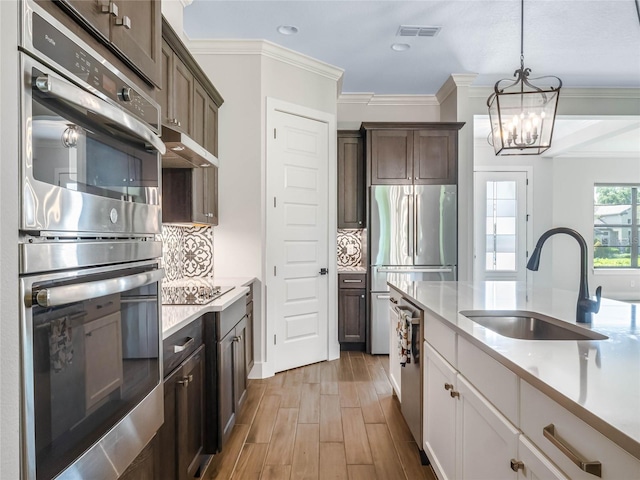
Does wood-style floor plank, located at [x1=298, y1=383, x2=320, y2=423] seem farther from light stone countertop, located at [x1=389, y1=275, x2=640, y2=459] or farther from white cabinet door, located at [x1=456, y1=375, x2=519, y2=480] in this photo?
white cabinet door, located at [x1=456, y1=375, x2=519, y2=480]

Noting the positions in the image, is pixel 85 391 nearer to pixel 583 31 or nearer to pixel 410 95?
pixel 583 31

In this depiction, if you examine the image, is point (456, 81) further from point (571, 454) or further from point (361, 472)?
point (571, 454)

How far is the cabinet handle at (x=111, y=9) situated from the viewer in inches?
41.8

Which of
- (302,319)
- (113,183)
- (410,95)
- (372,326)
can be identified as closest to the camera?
(113,183)

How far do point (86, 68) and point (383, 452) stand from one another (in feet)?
7.76

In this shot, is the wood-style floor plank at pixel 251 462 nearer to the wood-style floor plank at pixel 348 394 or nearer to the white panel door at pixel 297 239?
the wood-style floor plank at pixel 348 394

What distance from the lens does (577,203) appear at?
7.86m

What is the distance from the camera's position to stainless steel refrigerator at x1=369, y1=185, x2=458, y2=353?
4.52 meters

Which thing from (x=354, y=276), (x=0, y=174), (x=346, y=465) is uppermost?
(x=0, y=174)

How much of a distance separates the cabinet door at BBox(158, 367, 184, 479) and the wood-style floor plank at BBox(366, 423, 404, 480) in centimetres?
109

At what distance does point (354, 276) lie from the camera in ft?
15.2

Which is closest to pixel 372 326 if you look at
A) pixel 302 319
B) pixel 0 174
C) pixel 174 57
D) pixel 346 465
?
pixel 302 319

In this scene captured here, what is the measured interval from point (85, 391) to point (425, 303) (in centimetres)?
164

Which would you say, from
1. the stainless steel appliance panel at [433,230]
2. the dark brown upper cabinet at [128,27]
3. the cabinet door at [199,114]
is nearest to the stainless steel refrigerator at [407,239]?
the stainless steel appliance panel at [433,230]
